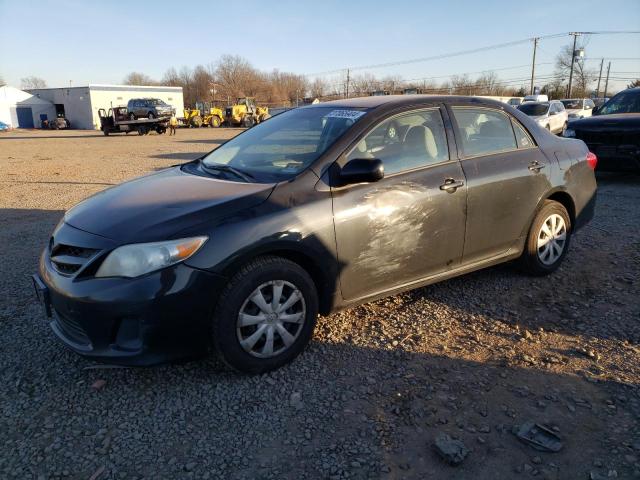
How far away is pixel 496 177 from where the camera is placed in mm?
3844

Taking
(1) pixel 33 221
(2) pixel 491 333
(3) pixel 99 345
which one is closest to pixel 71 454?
(3) pixel 99 345

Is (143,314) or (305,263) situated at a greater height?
(305,263)

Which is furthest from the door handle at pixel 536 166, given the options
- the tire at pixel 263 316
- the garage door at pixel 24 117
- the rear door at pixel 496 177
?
the garage door at pixel 24 117

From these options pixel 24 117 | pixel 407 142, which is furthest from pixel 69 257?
pixel 24 117

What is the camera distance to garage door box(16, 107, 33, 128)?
5647 centimetres

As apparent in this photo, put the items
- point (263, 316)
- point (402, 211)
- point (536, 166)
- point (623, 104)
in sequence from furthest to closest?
point (623, 104) → point (536, 166) → point (402, 211) → point (263, 316)

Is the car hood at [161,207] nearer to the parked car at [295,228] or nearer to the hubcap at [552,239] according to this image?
the parked car at [295,228]

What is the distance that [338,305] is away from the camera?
10.5 feet

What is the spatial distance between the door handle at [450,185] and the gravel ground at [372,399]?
38.2 inches

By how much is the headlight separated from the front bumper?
0.04 meters

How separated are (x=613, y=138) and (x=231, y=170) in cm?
786

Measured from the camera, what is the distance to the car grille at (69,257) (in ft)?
8.92

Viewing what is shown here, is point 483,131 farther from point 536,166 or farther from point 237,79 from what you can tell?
point 237,79

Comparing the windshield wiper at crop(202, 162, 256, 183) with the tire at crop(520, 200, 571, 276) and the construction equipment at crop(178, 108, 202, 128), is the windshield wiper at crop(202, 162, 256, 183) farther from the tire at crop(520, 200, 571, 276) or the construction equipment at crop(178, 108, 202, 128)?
the construction equipment at crop(178, 108, 202, 128)
